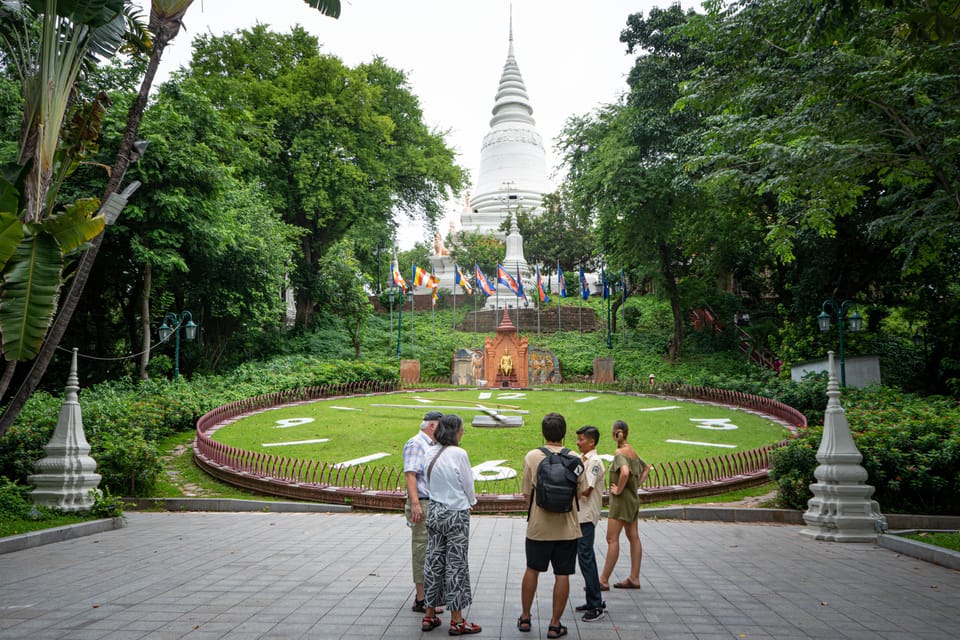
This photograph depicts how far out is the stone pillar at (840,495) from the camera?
30.2 feet

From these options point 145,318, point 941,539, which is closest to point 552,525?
point 941,539

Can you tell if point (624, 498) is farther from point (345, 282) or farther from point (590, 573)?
point (345, 282)

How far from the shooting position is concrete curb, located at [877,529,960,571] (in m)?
7.68

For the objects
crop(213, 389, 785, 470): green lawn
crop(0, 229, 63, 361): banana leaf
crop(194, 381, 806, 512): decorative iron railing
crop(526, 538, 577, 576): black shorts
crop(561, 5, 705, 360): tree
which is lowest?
crop(194, 381, 806, 512): decorative iron railing

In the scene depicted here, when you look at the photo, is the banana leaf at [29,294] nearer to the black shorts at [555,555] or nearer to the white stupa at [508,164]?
the black shorts at [555,555]

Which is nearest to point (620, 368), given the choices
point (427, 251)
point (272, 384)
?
point (272, 384)

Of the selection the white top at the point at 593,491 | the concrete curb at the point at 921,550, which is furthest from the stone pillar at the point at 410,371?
the white top at the point at 593,491

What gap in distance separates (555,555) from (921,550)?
5.85m

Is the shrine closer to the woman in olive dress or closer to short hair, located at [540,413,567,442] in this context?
the woman in olive dress

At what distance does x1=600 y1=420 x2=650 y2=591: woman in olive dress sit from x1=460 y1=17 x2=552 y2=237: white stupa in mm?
56795

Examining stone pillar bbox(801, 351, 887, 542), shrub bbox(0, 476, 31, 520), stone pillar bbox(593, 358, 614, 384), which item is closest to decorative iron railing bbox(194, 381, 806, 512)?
stone pillar bbox(801, 351, 887, 542)

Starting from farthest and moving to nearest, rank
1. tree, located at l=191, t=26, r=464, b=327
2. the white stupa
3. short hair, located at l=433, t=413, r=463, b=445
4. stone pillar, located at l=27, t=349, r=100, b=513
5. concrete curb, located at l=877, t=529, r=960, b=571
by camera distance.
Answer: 1. the white stupa
2. tree, located at l=191, t=26, r=464, b=327
3. stone pillar, located at l=27, t=349, r=100, b=513
4. concrete curb, located at l=877, t=529, r=960, b=571
5. short hair, located at l=433, t=413, r=463, b=445

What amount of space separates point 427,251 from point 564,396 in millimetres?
37862

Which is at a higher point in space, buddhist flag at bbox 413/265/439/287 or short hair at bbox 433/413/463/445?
buddhist flag at bbox 413/265/439/287
